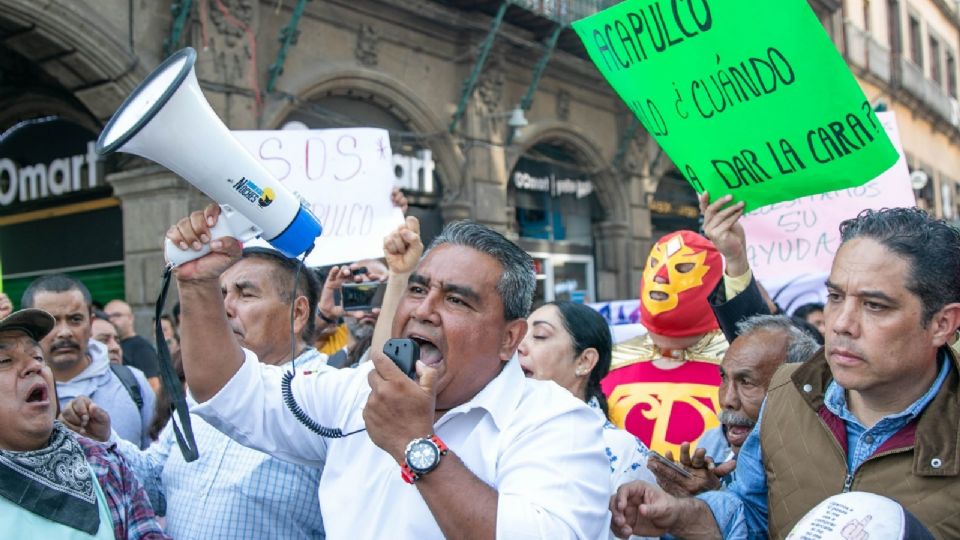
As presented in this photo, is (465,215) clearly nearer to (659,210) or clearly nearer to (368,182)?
(659,210)

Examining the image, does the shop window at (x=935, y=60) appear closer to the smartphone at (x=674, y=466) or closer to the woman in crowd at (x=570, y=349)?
the woman in crowd at (x=570, y=349)

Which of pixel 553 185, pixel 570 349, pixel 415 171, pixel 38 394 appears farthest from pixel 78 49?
pixel 553 185

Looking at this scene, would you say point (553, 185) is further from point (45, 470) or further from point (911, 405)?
point (911, 405)

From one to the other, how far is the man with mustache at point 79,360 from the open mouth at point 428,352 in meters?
2.42

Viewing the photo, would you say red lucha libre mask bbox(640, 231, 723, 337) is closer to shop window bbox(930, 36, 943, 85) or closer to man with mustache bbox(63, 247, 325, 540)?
man with mustache bbox(63, 247, 325, 540)

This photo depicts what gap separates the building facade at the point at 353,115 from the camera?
28.0 ft

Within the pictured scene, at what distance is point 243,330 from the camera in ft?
9.10

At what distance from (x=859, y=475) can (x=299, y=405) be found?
118 cm

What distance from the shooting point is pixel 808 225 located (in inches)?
189

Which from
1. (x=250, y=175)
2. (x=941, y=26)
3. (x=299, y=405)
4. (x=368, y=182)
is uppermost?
(x=941, y=26)

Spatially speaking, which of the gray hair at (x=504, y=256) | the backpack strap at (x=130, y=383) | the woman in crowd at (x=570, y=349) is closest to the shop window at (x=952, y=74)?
the woman in crowd at (x=570, y=349)

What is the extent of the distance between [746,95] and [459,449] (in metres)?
1.57

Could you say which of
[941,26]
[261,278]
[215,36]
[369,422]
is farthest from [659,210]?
[941,26]

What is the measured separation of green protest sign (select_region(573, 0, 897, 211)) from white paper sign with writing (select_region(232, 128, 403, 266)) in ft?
5.40
